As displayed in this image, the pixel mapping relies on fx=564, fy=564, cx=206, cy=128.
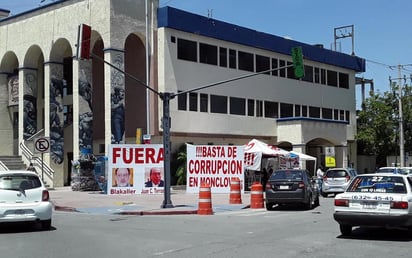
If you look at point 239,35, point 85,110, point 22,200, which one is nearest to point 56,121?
point 85,110

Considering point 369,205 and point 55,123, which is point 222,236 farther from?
point 55,123

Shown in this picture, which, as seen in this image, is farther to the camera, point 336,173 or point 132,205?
point 336,173

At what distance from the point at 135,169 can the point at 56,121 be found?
35.0ft

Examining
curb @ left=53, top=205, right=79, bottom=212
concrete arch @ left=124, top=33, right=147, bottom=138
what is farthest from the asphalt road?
concrete arch @ left=124, top=33, right=147, bottom=138

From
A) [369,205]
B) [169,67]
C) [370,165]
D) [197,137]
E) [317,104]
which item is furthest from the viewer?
[370,165]

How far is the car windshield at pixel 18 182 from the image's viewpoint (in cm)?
1470

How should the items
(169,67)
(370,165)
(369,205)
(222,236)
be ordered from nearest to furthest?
1. (369,205)
2. (222,236)
3. (169,67)
4. (370,165)

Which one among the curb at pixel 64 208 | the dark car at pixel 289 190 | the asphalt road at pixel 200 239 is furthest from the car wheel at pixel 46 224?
the dark car at pixel 289 190

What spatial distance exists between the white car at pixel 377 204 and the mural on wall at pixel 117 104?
23.0m

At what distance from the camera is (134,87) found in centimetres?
3794

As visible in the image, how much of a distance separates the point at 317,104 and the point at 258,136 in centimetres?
838

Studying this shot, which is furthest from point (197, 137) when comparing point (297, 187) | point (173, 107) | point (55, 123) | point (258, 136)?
point (297, 187)

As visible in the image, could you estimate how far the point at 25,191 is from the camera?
578 inches

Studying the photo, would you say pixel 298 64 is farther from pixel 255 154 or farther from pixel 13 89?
pixel 13 89
